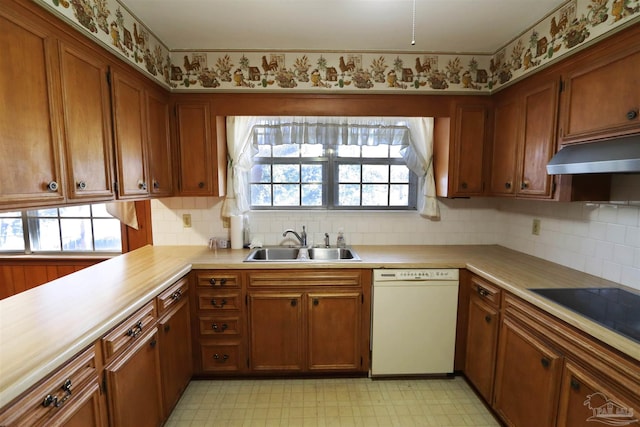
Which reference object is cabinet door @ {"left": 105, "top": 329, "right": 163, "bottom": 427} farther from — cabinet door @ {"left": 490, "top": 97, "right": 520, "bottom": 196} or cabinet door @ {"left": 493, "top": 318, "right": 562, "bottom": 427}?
cabinet door @ {"left": 490, "top": 97, "right": 520, "bottom": 196}

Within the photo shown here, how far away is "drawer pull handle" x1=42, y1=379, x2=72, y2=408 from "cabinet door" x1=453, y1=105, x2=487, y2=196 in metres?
2.58

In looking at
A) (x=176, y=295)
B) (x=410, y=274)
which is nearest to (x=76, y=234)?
(x=176, y=295)

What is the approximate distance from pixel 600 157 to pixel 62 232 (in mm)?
4147

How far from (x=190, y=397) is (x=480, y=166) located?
284cm

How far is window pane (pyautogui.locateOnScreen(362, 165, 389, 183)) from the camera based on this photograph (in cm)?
280

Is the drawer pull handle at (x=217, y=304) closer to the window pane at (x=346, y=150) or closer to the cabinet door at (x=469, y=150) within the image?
the window pane at (x=346, y=150)

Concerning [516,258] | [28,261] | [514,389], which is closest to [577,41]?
[516,258]

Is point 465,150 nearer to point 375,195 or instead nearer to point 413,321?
point 375,195

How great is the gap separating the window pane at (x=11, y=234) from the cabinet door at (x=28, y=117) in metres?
2.35

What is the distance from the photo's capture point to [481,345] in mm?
1969

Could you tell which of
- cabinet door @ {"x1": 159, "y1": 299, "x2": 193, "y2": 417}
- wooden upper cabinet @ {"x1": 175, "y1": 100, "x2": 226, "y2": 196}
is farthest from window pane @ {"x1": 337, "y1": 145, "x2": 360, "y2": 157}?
cabinet door @ {"x1": 159, "y1": 299, "x2": 193, "y2": 417}

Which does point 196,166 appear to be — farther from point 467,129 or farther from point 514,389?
point 514,389

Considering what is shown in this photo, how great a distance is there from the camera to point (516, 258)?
7.29 ft

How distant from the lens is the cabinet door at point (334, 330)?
2150 millimetres
